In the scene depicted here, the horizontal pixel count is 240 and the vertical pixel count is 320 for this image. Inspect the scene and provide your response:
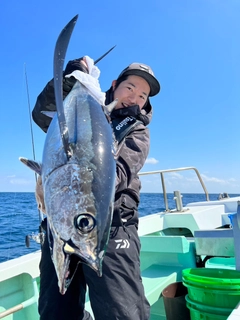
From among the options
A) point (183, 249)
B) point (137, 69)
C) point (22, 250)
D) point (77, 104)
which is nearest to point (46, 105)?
point (77, 104)

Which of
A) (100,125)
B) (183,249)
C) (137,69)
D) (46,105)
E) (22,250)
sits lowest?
(22,250)

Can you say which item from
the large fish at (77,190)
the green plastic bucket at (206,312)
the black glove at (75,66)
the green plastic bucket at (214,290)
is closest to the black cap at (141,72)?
the black glove at (75,66)

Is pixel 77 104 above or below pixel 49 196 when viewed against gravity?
above

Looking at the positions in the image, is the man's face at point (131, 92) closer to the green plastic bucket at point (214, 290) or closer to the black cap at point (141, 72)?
the black cap at point (141, 72)

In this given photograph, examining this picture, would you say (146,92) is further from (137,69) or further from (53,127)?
(53,127)

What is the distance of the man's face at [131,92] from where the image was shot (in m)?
1.95

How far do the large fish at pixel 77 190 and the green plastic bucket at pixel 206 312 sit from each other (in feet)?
5.20

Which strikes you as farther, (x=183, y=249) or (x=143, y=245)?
(x=143, y=245)

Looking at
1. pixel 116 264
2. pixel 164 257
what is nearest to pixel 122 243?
pixel 116 264

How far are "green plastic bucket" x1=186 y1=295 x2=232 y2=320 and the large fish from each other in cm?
158

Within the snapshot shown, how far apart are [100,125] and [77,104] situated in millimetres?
170

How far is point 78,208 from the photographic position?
89cm

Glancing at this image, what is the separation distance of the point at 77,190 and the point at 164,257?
301cm

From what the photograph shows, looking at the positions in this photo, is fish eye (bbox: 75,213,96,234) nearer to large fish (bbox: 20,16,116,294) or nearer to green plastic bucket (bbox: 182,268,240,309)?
large fish (bbox: 20,16,116,294)
